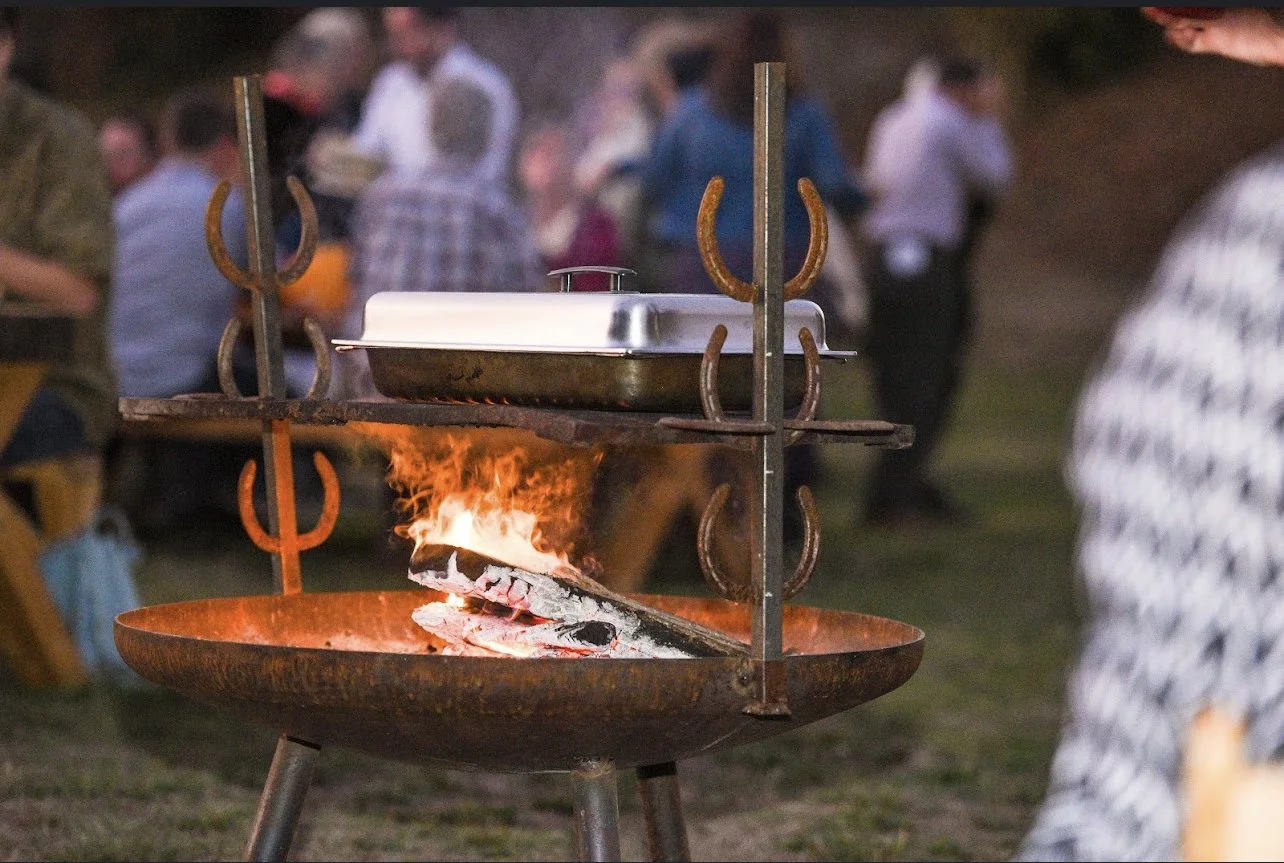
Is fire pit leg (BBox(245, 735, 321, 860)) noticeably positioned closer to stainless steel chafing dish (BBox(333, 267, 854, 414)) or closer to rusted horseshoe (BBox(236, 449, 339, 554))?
rusted horseshoe (BBox(236, 449, 339, 554))

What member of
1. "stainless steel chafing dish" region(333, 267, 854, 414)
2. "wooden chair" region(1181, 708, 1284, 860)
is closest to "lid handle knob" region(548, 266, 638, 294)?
"stainless steel chafing dish" region(333, 267, 854, 414)

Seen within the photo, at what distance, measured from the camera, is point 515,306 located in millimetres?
2400

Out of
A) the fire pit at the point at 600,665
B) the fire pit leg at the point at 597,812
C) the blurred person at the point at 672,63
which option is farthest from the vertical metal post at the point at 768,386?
the blurred person at the point at 672,63

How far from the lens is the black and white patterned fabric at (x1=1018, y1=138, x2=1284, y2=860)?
164cm

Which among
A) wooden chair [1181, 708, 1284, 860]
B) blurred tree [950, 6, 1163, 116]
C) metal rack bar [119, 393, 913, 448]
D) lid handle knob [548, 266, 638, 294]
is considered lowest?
wooden chair [1181, 708, 1284, 860]

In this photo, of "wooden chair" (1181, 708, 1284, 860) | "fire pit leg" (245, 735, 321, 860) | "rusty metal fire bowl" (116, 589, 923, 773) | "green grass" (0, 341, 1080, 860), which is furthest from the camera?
"green grass" (0, 341, 1080, 860)

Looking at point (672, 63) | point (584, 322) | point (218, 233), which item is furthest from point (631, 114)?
point (584, 322)

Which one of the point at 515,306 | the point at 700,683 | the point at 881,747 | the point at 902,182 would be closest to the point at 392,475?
the point at 515,306

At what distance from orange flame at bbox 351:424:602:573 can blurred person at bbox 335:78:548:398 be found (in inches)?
135

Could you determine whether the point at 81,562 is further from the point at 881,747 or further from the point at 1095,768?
the point at 1095,768

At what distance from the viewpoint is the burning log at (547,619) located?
8.25ft

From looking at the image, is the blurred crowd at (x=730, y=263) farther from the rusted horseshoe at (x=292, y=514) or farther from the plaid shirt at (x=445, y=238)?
the rusted horseshoe at (x=292, y=514)

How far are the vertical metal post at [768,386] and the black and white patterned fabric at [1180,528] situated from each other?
492 mm

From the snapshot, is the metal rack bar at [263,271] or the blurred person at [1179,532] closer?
the blurred person at [1179,532]
